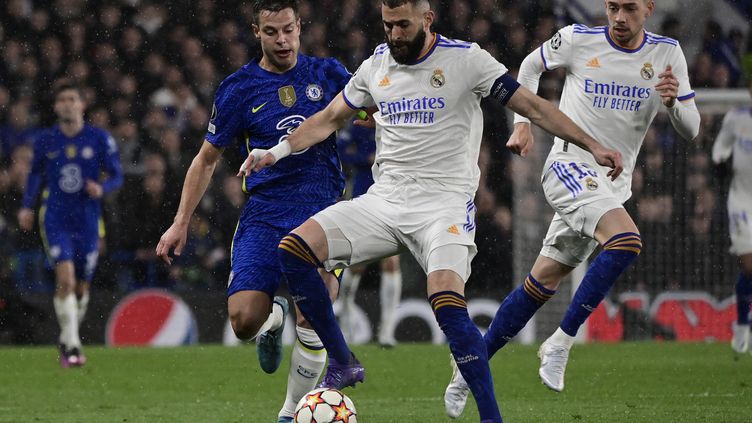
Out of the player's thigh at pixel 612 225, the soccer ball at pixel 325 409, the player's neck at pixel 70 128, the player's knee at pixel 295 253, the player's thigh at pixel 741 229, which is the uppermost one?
the player's knee at pixel 295 253

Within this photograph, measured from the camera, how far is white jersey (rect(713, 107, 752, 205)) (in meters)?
11.2

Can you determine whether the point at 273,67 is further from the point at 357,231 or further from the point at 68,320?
the point at 68,320

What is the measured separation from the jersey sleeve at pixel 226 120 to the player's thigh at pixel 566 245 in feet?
6.54

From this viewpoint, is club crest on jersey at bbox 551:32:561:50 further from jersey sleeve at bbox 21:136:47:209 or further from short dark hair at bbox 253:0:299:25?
jersey sleeve at bbox 21:136:47:209

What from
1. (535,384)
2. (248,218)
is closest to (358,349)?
(535,384)

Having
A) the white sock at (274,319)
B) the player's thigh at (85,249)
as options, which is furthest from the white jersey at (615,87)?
the player's thigh at (85,249)

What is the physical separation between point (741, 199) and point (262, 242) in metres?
6.19

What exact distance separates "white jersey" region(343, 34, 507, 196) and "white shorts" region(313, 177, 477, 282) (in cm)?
8

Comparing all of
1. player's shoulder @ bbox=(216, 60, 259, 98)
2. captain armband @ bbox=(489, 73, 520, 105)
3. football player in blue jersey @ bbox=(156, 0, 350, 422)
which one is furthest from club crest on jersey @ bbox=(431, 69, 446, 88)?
player's shoulder @ bbox=(216, 60, 259, 98)

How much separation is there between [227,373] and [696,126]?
4.84m

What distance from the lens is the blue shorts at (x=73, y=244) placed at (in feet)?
36.8

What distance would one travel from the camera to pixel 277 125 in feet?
22.2

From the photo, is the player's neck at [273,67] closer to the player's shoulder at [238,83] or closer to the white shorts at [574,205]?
the player's shoulder at [238,83]

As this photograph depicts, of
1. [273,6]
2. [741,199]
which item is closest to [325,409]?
[273,6]
